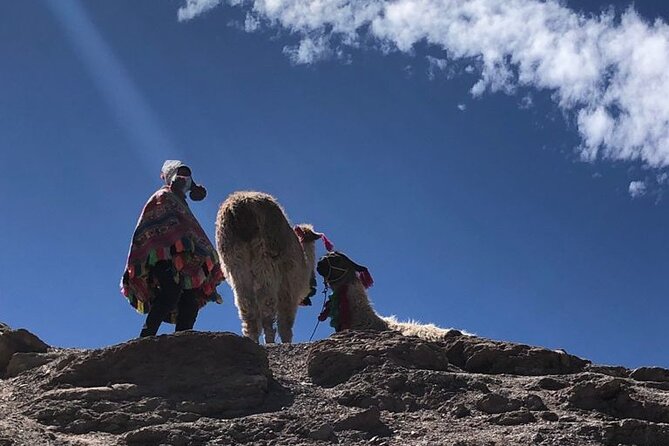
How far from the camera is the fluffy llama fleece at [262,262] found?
28.2 ft

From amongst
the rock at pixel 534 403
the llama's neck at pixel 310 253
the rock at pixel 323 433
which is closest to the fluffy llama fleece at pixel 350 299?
the llama's neck at pixel 310 253

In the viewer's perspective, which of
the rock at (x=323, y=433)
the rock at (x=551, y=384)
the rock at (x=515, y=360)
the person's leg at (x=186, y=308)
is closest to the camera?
the rock at (x=323, y=433)

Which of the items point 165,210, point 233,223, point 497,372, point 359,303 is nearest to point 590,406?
point 497,372

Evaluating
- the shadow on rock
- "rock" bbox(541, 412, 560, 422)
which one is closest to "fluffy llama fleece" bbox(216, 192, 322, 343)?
the shadow on rock

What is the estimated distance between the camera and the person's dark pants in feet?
20.2

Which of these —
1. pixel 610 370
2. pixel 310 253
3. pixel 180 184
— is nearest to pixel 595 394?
pixel 610 370

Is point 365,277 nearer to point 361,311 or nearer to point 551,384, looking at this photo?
point 361,311

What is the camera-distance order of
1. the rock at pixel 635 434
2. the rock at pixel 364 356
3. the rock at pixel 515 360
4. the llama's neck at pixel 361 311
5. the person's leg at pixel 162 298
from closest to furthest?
the rock at pixel 635 434
the rock at pixel 364 356
the rock at pixel 515 360
the person's leg at pixel 162 298
the llama's neck at pixel 361 311

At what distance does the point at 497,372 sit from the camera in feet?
19.1

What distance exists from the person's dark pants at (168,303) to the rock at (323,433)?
2041mm

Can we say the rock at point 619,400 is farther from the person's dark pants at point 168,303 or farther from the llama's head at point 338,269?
the llama's head at point 338,269

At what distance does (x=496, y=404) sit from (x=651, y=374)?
1524 mm

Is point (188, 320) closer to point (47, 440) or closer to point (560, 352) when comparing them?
point (47, 440)

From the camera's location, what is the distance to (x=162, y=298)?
625 cm
